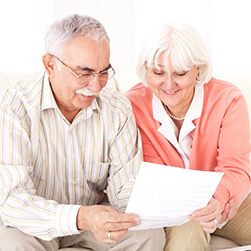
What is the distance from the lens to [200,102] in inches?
82.8

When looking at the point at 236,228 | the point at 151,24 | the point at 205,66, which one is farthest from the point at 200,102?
the point at 151,24

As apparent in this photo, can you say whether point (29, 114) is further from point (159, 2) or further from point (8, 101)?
point (159, 2)

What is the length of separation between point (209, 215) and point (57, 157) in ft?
2.01

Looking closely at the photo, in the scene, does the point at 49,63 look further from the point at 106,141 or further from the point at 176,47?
the point at 176,47

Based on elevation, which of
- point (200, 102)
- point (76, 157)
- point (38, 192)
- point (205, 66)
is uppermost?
point (205, 66)

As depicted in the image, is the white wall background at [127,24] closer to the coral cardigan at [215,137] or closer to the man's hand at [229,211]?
the coral cardigan at [215,137]

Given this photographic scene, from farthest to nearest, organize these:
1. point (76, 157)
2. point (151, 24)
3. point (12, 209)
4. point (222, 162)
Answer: point (151, 24), point (222, 162), point (76, 157), point (12, 209)

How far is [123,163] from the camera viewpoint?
6.34 feet

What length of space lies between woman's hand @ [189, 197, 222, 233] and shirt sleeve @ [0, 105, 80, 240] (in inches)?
15.5

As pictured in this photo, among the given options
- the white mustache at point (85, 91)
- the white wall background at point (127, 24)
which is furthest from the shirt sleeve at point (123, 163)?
the white wall background at point (127, 24)

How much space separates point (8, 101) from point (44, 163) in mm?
271

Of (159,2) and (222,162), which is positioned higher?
(159,2)

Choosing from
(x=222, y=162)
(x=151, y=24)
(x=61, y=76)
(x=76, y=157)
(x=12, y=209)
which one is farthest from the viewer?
(x=151, y=24)

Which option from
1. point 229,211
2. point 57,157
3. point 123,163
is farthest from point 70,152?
point 229,211
